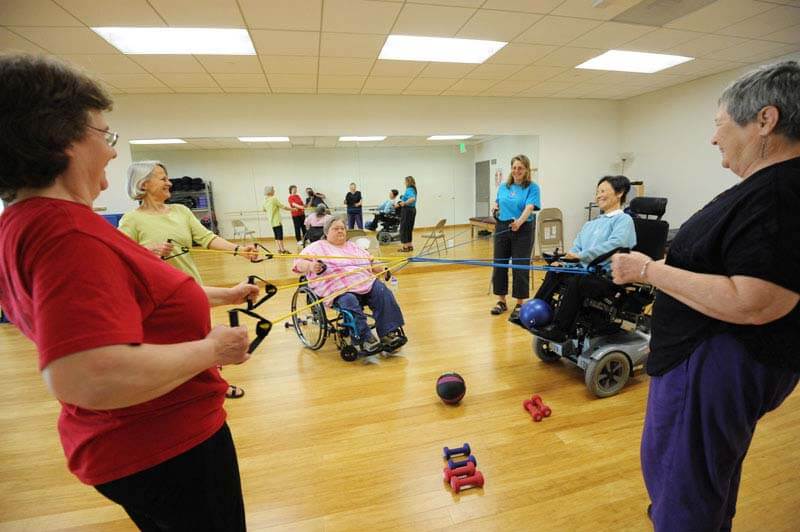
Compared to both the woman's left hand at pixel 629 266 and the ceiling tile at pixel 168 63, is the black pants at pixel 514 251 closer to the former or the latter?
the woman's left hand at pixel 629 266

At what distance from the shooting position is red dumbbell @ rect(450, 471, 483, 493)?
181cm

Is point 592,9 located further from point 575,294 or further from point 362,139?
point 362,139

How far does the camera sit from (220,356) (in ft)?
2.57

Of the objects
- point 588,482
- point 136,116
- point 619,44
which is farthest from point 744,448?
point 136,116

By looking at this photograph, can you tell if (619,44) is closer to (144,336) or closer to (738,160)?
(738,160)

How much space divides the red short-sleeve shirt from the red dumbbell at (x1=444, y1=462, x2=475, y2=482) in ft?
4.40

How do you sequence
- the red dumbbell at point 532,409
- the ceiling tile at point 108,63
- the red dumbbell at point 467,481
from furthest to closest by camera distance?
the ceiling tile at point 108,63
the red dumbbell at point 532,409
the red dumbbell at point 467,481

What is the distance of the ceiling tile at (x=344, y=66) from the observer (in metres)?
4.09

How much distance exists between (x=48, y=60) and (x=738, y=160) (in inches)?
59.5

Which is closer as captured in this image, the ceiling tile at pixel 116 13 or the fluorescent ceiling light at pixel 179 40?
the ceiling tile at pixel 116 13

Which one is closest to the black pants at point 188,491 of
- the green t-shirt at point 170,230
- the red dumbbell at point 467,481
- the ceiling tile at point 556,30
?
the red dumbbell at point 467,481

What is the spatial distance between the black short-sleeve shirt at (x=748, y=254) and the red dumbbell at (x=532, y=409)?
1.34 m

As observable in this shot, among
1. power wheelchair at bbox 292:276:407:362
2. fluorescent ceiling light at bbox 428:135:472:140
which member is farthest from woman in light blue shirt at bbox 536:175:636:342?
fluorescent ceiling light at bbox 428:135:472:140

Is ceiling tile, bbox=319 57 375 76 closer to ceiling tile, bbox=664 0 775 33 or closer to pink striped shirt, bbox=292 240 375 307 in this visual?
pink striped shirt, bbox=292 240 375 307
